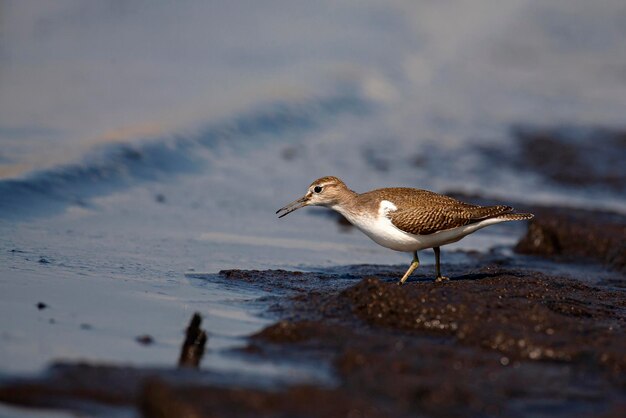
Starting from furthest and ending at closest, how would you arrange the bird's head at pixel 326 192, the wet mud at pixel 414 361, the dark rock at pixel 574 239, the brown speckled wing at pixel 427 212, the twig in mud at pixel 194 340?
1. the dark rock at pixel 574 239
2. the bird's head at pixel 326 192
3. the brown speckled wing at pixel 427 212
4. the twig in mud at pixel 194 340
5. the wet mud at pixel 414 361

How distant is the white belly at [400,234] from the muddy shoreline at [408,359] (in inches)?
15.1

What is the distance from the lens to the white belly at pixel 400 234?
8070mm

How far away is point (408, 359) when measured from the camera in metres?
5.84

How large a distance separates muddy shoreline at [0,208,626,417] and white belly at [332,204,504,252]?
1.26 ft

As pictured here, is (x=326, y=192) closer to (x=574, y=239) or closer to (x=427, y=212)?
(x=427, y=212)

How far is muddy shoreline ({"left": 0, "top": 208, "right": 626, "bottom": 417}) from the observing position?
4996 mm

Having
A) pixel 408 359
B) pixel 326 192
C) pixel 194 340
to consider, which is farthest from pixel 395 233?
pixel 194 340

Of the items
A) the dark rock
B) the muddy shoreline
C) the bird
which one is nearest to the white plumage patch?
the bird

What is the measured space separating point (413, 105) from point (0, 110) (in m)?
10.3

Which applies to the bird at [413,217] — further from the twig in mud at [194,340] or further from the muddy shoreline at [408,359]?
the twig in mud at [194,340]

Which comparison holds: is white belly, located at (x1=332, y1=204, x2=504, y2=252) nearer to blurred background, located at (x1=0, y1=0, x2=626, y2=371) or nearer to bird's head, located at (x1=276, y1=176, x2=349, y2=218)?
bird's head, located at (x1=276, y1=176, x2=349, y2=218)

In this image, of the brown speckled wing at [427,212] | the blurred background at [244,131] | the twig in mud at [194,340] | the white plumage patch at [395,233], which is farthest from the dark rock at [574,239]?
the twig in mud at [194,340]

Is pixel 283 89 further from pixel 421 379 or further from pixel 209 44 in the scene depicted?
pixel 421 379

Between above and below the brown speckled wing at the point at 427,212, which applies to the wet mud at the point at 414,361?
below
